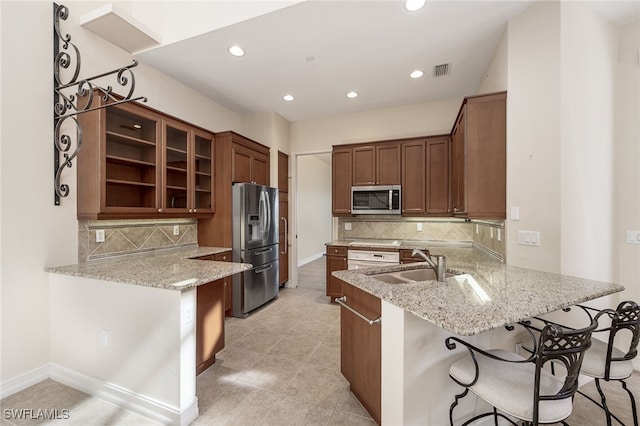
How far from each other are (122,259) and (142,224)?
45 cm

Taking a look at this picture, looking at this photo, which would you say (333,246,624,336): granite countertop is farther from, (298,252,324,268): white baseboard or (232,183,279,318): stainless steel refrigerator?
(298,252,324,268): white baseboard

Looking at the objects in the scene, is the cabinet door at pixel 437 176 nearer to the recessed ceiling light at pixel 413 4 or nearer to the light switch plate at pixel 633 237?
the light switch plate at pixel 633 237

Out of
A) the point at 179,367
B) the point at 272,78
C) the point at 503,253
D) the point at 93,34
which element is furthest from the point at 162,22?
the point at 503,253

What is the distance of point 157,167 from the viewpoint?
2855 mm

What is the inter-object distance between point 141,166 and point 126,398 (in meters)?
2.11

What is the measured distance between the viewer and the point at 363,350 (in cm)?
175

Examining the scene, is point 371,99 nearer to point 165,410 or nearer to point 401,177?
point 401,177

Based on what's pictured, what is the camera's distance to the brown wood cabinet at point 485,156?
7.81 feet

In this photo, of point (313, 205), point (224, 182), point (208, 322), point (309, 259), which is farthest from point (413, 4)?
point (309, 259)

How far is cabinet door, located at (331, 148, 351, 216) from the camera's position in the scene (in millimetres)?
4312

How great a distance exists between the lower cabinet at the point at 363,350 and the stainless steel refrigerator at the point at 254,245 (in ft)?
6.27

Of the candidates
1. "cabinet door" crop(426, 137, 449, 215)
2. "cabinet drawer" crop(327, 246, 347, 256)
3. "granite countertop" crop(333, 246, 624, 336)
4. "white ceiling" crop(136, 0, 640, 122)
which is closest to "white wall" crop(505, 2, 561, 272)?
"white ceiling" crop(136, 0, 640, 122)

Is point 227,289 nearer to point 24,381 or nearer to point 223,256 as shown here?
point 223,256

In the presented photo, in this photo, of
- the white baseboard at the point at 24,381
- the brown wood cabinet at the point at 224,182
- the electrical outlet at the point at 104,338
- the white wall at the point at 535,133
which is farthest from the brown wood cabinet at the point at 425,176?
the white baseboard at the point at 24,381
